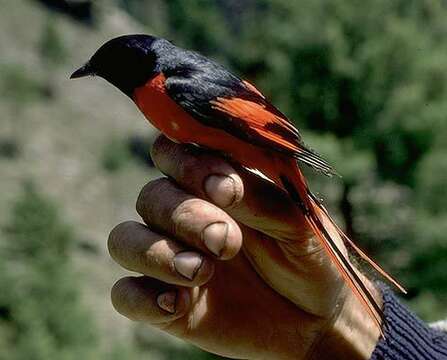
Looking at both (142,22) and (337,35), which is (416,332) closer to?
(337,35)

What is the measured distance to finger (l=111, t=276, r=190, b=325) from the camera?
1.77 m

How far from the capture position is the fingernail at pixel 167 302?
1.76 meters

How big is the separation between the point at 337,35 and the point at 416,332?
8035mm

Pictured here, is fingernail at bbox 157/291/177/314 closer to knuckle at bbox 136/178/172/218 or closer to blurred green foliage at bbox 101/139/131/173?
knuckle at bbox 136/178/172/218

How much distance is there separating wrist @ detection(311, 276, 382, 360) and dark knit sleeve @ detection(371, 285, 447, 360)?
48 millimetres

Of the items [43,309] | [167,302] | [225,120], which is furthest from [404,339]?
[43,309]

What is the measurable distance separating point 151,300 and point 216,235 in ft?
0.92

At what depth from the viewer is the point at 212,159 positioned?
67.1 inches

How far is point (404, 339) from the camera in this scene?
79.5 inches

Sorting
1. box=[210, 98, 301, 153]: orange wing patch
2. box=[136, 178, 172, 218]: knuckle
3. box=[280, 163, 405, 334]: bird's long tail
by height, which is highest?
box=[210, 98, 301, 153]: orange wing patch

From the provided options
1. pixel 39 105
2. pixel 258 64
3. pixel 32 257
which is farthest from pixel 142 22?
pixel 258 64

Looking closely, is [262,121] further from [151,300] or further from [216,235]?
[151,300]

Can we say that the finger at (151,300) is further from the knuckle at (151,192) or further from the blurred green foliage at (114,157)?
the blurred green foliage at (114,157)

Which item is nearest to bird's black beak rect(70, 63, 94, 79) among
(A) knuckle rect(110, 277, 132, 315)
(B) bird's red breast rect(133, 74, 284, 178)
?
(B) bird's red breast rect(133, 74, 284, 178)
